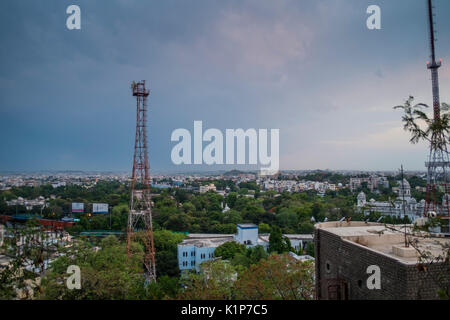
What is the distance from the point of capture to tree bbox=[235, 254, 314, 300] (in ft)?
15.4

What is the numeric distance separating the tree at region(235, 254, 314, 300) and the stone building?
483mm

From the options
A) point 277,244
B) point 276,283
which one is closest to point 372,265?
point 276,283

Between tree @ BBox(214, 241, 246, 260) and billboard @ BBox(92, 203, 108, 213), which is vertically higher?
billboard @ BBox(92, 203, 108, 213)

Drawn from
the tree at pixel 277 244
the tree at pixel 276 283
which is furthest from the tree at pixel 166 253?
the tree at pixel 276 283

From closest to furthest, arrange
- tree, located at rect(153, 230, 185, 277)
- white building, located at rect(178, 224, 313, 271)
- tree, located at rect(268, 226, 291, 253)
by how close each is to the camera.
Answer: tree, located at rect(153, 230, 185, 277) → tree, located at rect(268, 226, 291, 253) → white building, located at rect(178, 224, 313, 271)

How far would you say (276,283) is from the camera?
4969mm

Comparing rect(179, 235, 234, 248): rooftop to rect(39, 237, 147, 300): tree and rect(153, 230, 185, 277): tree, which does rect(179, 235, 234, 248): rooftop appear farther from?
rect(39, 237, 147, 300): tree

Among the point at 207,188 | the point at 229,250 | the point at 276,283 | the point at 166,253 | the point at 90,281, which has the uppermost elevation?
the point at 90,281

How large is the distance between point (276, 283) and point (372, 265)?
197 centimetres

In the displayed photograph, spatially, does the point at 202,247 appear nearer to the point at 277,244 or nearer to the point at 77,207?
the point at 277,244

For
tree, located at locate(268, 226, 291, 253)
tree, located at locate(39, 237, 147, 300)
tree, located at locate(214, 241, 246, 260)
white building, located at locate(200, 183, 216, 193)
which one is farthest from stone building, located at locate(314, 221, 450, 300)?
white building, located at locate(200, 183, 216, 193)

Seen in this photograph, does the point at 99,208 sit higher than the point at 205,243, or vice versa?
the point at 99,208

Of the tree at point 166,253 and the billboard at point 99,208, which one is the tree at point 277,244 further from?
the billboard at point 99,208
